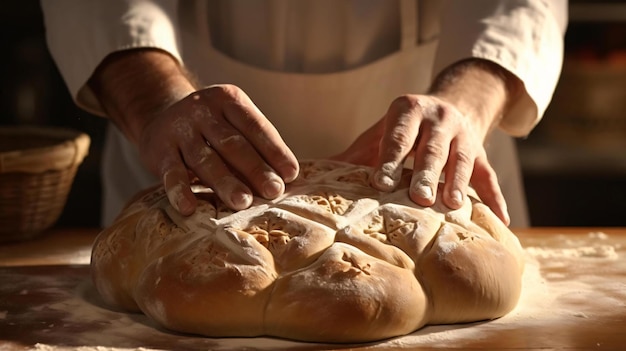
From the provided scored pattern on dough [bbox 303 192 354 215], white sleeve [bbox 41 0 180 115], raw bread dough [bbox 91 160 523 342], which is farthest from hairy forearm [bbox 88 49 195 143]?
scored pattern on dough [bbox 303 192 354 215]

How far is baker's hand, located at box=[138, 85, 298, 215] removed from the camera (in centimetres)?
133

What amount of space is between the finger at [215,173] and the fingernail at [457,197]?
0.29 metres

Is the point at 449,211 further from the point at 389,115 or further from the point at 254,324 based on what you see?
the point at 254,324

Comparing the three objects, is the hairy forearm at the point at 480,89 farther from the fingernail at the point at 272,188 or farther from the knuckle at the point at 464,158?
the fingernail at the point at 272,188

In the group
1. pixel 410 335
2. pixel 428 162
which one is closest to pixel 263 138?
pixel 428 162

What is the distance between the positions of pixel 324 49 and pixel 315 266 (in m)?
0.77

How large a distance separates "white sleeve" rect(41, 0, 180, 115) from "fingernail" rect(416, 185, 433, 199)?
1.86 feet

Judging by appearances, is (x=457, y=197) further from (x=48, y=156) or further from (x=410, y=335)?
(x=48, y=156)

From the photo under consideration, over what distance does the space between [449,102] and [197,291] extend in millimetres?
578

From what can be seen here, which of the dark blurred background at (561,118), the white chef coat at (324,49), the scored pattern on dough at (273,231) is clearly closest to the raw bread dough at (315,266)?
the scored pattern on dough at (273,231)

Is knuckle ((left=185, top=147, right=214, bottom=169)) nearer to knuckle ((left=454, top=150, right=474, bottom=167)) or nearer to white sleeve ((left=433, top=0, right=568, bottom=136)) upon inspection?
knuckle ((left=454, top=150, right=474, bottom=167))

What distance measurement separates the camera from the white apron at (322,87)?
1.86 metres

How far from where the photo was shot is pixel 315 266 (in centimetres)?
121

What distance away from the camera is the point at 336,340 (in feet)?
3.89
